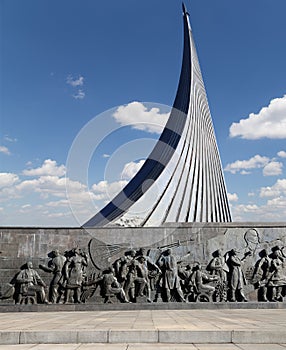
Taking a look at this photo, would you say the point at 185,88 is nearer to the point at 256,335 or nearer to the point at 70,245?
the point at 70,245

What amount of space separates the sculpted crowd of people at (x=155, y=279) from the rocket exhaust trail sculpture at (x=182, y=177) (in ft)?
6.81

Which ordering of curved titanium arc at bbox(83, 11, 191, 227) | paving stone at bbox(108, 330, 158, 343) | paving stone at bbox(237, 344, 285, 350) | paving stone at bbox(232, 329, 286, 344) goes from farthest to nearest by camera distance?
curved titanium arc at bbox(83, 11, 191, 227) < paving stone at bbox(108, 330, 158, 343) < paving stone at bbox(232, 329, 286, 344) < paving stone at bbox(237, 344, 285, 350)

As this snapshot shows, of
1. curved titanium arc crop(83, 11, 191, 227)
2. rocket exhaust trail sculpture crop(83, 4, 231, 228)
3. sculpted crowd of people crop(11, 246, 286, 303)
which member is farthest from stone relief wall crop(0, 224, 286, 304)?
curved titanium arc crop(83, 11, 191, 227)

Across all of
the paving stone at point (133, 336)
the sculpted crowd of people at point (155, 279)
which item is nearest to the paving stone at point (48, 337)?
the paving stone at point (133, 336)

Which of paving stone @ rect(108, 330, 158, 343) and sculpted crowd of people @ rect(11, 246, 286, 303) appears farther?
sculpted crowd of people @ rect(11, 246, 286, 303)

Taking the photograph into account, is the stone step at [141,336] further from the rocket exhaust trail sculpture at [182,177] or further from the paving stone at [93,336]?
the rocket exhaust trail sculpture at [182,177]

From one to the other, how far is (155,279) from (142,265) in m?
Result: 0.42

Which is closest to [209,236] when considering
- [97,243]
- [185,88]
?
[97,243]

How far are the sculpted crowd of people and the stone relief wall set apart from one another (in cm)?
2

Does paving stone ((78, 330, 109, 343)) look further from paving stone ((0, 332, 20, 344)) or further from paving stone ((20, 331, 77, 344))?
paving stone ((0, 332, 20, 344))

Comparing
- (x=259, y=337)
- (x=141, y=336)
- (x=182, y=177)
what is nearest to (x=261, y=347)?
(x=259, y=337)

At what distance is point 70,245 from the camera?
27.5ft

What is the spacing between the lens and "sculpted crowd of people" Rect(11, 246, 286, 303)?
8.18m

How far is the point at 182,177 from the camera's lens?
517 inches
